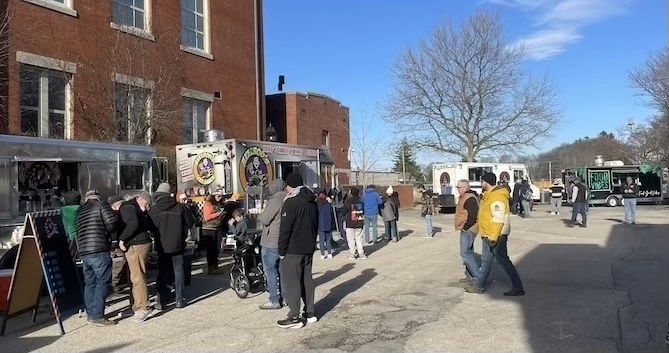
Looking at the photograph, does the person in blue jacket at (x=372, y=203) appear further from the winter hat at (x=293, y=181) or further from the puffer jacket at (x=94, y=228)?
the puffer jacket at (x=94, y=228)

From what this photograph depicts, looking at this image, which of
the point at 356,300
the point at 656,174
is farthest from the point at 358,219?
the point at 656,174

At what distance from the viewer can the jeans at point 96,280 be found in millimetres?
7430

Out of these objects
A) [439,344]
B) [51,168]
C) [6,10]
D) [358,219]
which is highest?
[6,10]

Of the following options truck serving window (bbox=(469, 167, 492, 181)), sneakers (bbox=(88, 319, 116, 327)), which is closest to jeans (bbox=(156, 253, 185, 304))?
sneakers (bbox=(88, 319, 116, 327))

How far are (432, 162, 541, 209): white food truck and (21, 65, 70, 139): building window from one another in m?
19.2

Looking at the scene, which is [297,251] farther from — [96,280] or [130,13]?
[130,13]

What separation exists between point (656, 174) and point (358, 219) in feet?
105

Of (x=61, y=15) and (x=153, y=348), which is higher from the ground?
(x=61, y=15)

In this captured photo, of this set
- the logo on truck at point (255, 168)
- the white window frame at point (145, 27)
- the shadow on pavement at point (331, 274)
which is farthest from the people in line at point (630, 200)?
the white window frame at point (145, 27)

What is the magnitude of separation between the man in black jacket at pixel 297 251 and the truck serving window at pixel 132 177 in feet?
23.5

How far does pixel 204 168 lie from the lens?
604 inches

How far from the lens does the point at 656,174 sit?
3812cm

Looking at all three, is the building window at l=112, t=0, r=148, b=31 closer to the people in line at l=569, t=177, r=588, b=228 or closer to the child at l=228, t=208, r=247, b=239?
the child at l=228, t=208, r=247, b=239

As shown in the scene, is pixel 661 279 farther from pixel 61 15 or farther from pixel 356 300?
pixel 61 15
